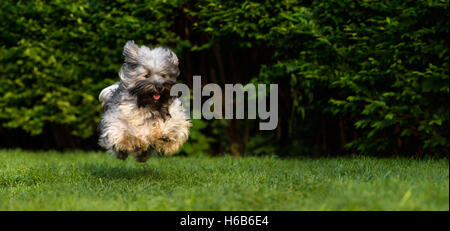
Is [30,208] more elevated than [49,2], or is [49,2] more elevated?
[49,2]

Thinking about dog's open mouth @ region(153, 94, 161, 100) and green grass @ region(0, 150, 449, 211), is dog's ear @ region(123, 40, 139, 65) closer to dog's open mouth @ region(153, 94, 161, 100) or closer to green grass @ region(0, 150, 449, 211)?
dog's open mouth @ region(153, 94, 161, 100)

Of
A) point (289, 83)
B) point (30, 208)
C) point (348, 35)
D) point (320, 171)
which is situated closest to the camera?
point (30, 208)

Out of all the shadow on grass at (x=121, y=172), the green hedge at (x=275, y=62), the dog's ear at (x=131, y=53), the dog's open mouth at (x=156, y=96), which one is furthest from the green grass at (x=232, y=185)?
the dog's ear at (x=131, y=53)

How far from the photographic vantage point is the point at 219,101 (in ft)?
33.1

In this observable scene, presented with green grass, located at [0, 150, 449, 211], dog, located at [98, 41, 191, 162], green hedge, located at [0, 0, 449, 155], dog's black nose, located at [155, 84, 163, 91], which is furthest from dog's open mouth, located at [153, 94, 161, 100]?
green hedge, located at [0, 0, 449, 155]

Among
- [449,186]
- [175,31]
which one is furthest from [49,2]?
[449,186]

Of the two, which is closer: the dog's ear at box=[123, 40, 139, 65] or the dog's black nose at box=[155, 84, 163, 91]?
the dog's black nose at box=[155, 84, 163, 91]

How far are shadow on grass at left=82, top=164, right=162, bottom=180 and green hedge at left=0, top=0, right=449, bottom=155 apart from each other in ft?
8.65

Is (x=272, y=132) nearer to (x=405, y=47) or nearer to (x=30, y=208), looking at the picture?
(x=405, y=47)

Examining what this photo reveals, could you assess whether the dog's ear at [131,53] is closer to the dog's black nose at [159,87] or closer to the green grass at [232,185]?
the dog's black nose at [159,87]

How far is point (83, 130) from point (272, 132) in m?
3.70

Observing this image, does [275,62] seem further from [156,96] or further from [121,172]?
[156,96]

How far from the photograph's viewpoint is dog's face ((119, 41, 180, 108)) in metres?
6.05

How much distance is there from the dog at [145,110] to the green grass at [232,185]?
1.46ft
